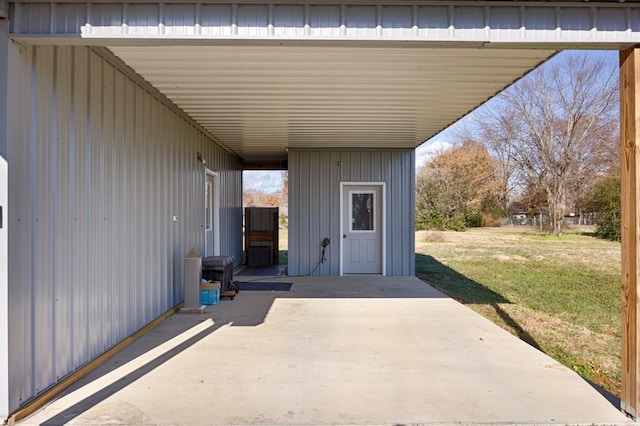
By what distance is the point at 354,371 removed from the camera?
11.4 ft

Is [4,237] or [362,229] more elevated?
[4,237]

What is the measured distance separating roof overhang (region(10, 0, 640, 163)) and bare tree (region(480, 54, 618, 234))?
1977 cm

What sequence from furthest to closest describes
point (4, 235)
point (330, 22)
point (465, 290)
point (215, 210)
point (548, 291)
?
point (215, 210), point (465, 290), point (548, 291), point (330, 22), point (4, 235)

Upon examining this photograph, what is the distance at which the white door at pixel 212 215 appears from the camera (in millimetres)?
7707

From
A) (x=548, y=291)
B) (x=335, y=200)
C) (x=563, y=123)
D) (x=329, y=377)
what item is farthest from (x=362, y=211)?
(x=563, y=123)

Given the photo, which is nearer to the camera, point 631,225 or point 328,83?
point 631,225

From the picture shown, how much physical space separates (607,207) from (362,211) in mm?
15621

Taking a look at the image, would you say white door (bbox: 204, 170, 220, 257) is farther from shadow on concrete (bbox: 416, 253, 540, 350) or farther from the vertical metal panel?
the vertical metal panel

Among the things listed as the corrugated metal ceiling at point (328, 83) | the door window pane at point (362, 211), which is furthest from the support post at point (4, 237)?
the door window pane at point (362, 211)

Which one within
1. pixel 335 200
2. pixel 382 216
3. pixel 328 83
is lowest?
pixel 382 216

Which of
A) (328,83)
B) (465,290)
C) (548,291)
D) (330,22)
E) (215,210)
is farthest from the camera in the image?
(215,210)

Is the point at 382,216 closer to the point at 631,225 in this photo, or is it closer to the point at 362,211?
the point at 362,211

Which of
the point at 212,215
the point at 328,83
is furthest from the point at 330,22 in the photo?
the point at 212,215

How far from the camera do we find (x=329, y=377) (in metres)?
3.35
